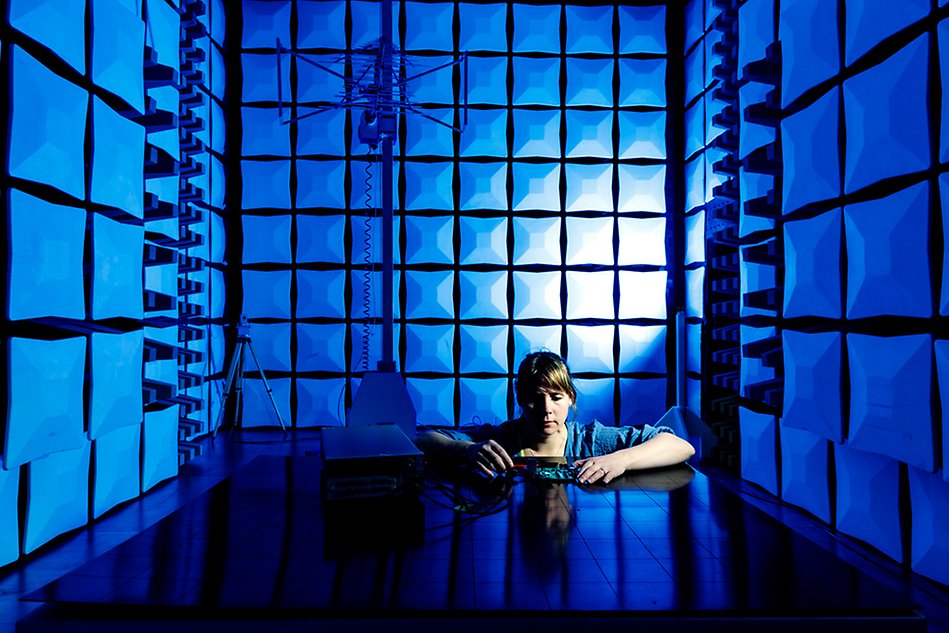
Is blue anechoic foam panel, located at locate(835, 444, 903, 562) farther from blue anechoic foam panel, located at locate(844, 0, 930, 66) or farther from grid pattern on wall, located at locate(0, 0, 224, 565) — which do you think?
grid pattern on wall, located at locate(0, 0, 224, 565)

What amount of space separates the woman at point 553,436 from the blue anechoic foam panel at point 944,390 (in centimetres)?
80

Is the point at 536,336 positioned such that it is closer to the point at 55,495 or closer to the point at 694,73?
the point at 694,73

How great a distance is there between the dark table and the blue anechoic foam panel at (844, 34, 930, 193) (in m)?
1.54

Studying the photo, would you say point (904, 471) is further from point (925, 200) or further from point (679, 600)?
point (679, 600)

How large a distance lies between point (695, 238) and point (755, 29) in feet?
5.82

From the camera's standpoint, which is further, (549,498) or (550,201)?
(550,201)

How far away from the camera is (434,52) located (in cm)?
542

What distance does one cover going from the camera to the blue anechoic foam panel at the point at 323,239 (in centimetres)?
536

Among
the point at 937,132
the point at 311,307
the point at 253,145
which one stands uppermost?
the point at 253,145

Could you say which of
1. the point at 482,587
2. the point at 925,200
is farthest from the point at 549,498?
the point at 925,200

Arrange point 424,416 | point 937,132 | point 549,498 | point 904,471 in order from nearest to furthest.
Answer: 1. point 549,498
2. point 937,132
3. point 904,471
4. point 424,416

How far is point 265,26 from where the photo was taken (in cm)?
543

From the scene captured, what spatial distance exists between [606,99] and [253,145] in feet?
8.51

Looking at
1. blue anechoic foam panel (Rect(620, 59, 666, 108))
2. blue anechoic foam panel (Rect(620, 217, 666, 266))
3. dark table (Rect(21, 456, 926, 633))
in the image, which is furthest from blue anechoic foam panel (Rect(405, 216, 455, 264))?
dark table (Rect(21, 456, 926, 633))
